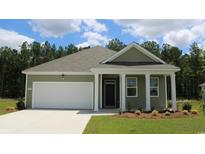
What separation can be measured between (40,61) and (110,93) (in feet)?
112

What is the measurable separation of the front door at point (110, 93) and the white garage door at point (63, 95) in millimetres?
1829

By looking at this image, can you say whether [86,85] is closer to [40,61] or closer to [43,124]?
[43,124]

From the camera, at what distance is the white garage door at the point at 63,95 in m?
21.6

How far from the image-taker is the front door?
22953 millimetres

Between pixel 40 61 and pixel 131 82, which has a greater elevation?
pixel 40 61

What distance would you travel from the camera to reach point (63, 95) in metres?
21.7

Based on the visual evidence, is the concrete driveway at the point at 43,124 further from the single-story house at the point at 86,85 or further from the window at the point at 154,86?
the window at the point at 154,86

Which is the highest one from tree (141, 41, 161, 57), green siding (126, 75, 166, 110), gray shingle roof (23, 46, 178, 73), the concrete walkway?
tree (141, 41, 161, 57)

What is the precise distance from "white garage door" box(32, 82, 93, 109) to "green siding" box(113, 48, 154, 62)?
317cm

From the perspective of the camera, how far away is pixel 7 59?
51.8 meters

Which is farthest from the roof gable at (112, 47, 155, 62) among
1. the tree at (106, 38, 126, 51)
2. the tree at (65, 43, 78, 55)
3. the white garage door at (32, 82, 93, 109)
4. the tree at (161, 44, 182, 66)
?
the tree at (106, 38, 126, 51)

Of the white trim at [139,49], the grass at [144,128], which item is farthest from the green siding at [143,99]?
the grass at [144,128]

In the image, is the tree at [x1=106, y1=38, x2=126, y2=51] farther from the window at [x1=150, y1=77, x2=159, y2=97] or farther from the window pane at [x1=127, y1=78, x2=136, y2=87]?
the window pane at [x1=127, y1=78, x2=136, y2=87]

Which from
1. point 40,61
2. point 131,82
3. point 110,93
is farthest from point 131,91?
point 40,61
